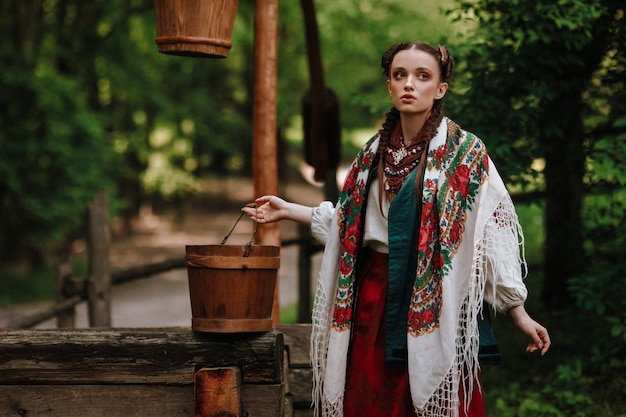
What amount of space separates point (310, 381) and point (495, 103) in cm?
211

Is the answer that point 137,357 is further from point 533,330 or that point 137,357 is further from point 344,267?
point 533,330

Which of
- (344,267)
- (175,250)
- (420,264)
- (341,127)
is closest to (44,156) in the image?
(341,127)

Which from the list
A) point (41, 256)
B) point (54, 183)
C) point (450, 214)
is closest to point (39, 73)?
point (54, 183)

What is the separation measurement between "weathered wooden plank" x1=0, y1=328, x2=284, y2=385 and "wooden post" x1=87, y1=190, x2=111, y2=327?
3176mm

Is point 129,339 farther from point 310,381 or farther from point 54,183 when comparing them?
point 54,183

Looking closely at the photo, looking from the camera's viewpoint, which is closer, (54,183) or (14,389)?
(14,389)

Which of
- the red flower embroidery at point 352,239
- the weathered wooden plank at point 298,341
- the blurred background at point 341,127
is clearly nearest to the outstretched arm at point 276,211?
the red flower embroidery at point 352,239

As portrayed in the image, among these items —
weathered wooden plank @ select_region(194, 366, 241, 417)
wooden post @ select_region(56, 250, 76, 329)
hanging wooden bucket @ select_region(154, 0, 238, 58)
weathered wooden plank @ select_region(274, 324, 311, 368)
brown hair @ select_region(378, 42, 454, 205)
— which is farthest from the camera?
wooden post @ select_region(56, 250, 76, 329)

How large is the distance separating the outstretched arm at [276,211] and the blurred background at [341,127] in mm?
2151

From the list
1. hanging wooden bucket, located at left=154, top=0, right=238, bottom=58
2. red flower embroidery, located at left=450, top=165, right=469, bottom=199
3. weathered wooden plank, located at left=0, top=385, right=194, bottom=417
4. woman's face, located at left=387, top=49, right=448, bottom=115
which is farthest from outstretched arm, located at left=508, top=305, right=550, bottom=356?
hanging wooden bucket, located at left=154, top=0, right=238, bottom=58

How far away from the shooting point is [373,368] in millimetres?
3072

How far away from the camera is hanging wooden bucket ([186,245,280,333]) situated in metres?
3.16

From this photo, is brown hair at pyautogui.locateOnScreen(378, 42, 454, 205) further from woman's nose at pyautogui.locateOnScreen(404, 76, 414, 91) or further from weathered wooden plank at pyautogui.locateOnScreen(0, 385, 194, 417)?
weathered wooden plank at pyautogui.locateOnScreen(0, 385, 194, 417)

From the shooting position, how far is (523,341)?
653 centimetres
